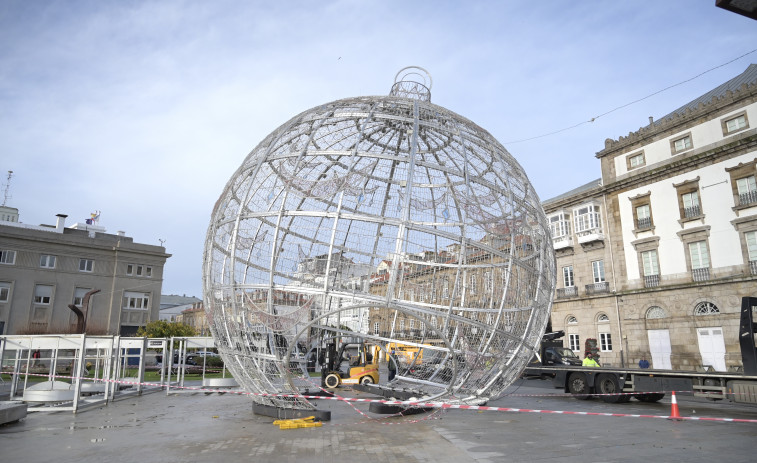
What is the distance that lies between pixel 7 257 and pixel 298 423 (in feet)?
149

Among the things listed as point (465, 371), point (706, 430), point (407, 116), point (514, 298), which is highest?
point (407, 116)

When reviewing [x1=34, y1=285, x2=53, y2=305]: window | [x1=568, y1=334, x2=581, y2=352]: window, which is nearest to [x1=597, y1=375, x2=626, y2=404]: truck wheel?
[x1=568, y1=334, x2=581, y2=352]: window

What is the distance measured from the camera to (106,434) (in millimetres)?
8953

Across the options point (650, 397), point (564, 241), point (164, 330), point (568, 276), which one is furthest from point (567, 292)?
point (164, 330)

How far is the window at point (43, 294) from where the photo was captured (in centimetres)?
→ 4328

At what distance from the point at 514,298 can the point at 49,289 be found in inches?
1870

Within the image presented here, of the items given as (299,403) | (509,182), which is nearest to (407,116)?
(509,182)

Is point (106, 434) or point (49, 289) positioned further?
point (49, 289)

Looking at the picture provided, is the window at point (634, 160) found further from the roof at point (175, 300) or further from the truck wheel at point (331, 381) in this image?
the roof at point (175, 300)

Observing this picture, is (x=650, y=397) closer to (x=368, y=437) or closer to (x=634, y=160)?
(x=368, y=437)

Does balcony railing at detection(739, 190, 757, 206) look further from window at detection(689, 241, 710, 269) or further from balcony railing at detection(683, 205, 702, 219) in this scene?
window at detection(689, 241, 710, 269)

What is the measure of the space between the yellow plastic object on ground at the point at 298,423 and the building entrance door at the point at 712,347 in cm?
2608

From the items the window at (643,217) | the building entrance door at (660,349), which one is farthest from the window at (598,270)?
the building entrance door at (660,349)

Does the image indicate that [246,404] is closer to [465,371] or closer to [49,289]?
[465,371]
